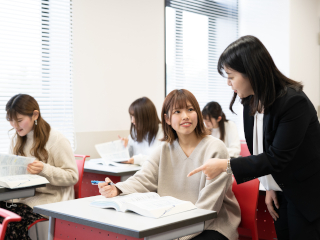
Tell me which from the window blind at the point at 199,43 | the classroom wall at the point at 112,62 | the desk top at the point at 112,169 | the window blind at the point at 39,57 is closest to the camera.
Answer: the desk top at the point at 112,169

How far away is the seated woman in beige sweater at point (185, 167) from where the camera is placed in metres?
1.70

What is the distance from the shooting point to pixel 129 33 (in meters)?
4.09

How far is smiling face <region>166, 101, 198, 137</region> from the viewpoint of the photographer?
1.87 m

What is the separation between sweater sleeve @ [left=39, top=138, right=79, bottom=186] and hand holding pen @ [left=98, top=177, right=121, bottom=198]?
2.64 ft

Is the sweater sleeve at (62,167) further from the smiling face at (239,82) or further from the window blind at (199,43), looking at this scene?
the window blind at (199,43)

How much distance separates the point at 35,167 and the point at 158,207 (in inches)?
47.5

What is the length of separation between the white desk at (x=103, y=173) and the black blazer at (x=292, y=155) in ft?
5.39

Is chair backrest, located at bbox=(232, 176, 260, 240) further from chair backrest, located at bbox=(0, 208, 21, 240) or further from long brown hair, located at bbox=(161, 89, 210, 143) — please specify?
chair backrest, located at bbox=(0, 208, 21, 240)

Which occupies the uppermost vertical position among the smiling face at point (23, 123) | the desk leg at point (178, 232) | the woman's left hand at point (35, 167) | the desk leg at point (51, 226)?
the smiling face at point (23, 123)

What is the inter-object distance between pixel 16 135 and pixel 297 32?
4.36 meters

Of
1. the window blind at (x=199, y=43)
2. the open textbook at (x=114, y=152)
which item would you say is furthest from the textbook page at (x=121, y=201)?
the window blind at (x=199, y=43)

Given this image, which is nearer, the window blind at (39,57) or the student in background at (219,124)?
the window blind at (39,57)

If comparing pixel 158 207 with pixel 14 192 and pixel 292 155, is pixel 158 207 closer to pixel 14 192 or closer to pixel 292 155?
pixel 292 155

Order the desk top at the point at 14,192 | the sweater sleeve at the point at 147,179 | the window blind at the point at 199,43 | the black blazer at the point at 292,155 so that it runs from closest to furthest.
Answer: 1. the black blazer at the point at 292,155
2. the sweater sleeve at the point at 147,179
3. the desk top at the point at 14,192
4. the window blind at the point at 199,43
